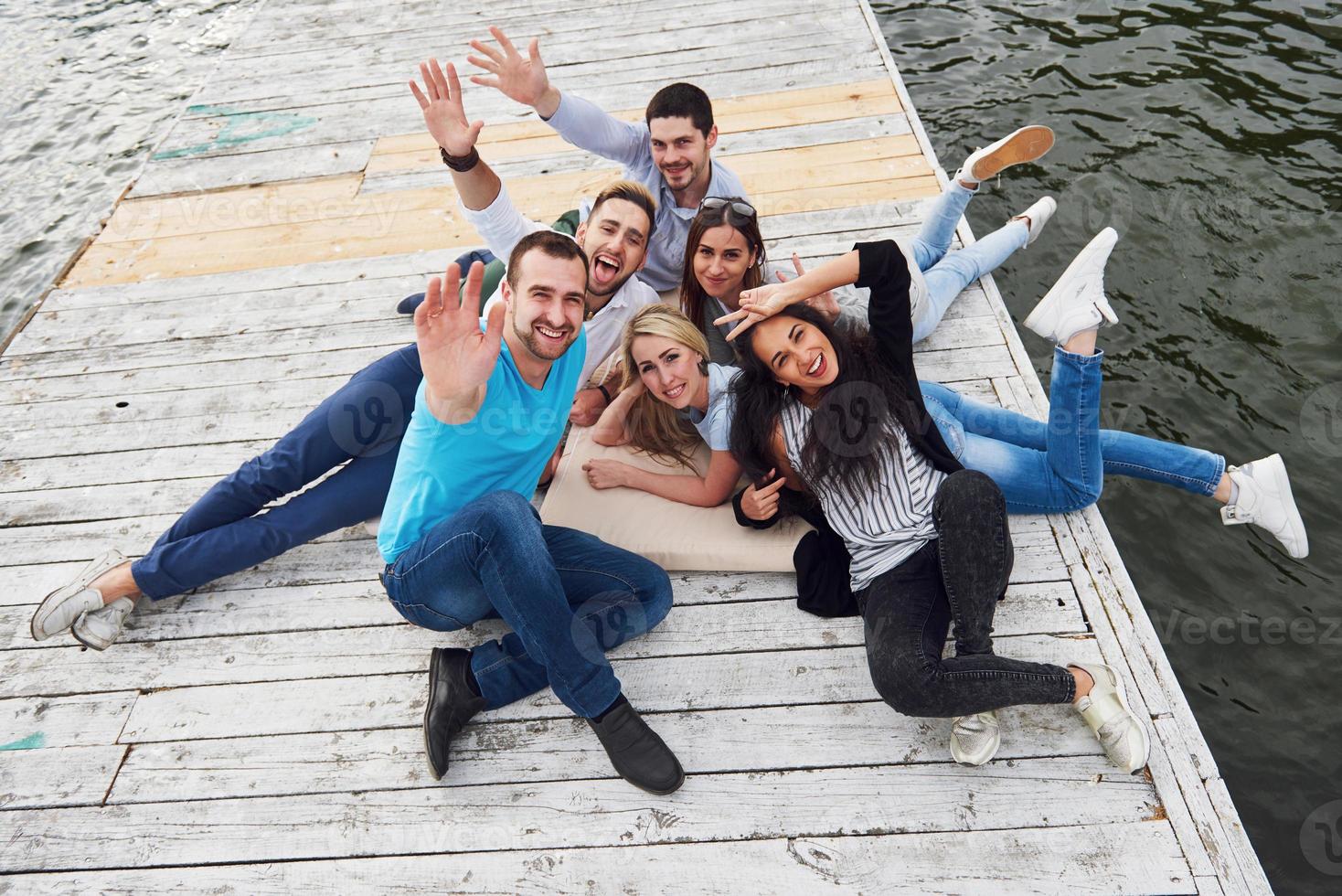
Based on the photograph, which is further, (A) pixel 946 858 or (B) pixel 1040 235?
(B) pixel 1040 235

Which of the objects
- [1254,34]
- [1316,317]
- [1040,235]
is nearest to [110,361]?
[1040,235]

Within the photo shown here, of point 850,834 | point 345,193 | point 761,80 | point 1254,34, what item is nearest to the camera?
point 850,834

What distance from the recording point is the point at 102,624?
3219 millimetres

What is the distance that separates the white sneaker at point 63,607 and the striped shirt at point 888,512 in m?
2.62

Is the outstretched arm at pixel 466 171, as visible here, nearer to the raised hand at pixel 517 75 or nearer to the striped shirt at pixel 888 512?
the raised hand at pixel 517 75

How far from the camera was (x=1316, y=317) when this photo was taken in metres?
4.78

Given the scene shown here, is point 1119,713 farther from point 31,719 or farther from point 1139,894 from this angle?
point 31,719

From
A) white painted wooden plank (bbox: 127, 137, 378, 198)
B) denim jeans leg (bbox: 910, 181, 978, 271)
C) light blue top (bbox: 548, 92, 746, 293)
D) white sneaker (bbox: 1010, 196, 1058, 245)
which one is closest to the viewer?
light blue top (bbox: 548, 92, 746, 293)

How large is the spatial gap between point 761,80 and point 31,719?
534 cm

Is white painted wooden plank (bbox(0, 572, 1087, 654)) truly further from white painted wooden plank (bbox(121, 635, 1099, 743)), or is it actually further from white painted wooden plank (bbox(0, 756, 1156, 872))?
white painted wooden plank (bbox(0, 756, 1156, 872))

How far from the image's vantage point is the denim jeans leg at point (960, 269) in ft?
13.3

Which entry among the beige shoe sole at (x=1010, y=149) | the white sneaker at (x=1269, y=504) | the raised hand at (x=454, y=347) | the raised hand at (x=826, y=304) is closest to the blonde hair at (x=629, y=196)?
the raised hand at (x=826, y=304)

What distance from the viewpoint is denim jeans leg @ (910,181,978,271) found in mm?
4266

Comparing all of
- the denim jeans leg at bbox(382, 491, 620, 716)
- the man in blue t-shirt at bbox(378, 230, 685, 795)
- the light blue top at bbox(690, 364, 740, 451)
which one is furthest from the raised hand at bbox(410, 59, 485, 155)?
the denim jeans leg at bbox(382, 491, 620, 716)
